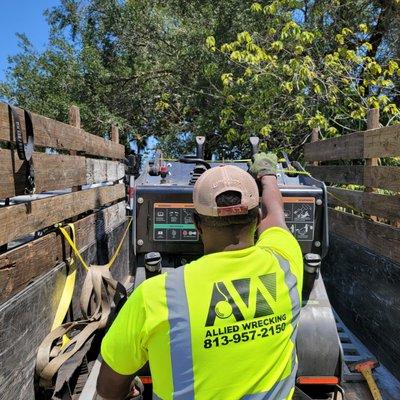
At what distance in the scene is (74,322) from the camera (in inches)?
136

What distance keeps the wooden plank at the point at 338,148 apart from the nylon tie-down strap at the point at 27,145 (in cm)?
338

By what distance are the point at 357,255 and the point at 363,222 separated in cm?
32

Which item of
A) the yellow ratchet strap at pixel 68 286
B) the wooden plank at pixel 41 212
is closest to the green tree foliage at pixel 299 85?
the wooden plank at pixel 41 212

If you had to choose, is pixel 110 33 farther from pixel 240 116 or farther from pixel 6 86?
pixel 240 116

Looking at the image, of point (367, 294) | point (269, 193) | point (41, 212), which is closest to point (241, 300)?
point (269, 193)

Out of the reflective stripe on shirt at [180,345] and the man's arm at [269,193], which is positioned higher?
the man's arm at [269,193]

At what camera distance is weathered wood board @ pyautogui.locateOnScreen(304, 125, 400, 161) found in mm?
4465

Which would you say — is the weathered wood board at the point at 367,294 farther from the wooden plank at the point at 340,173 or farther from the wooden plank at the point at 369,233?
the wooden plank at the point at 340,173

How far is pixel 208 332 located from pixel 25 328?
1.61 metres

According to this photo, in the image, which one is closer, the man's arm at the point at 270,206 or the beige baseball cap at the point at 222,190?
the beige baseball cap at the point at 222,190

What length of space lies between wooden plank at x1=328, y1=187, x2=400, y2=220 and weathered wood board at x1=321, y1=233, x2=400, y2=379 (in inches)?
10.0

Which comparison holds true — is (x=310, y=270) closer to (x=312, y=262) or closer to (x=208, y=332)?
(x=312, y=262)

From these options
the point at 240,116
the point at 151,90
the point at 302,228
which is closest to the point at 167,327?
the point at 302,228

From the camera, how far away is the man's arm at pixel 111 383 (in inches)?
70.9
